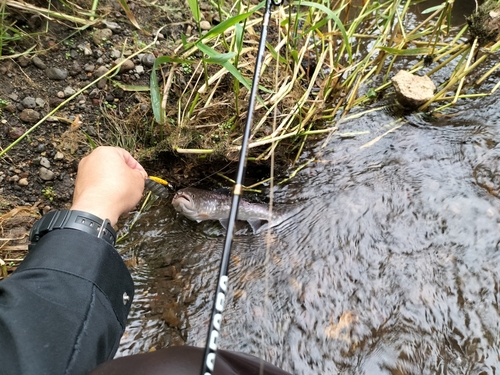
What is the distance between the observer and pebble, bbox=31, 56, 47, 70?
2.60m

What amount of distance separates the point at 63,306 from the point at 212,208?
165 centimetres

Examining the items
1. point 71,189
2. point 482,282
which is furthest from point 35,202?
point 482,282

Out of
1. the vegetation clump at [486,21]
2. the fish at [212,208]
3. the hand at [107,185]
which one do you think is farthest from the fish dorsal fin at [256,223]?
the vegetation clump at [486,21]

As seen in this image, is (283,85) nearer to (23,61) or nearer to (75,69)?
(75,69)

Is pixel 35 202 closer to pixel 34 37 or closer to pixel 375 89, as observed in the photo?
pixel 34 37

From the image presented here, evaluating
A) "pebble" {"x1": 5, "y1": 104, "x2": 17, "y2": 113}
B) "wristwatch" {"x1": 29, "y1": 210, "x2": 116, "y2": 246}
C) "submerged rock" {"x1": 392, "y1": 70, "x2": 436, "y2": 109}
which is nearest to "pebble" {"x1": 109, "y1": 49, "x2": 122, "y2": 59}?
"pebble" {"x1": 5, "y1": 104, "x2": 17, "y2": 113}

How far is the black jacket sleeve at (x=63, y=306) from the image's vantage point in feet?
3.21

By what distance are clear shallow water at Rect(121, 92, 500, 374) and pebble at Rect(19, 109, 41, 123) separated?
1011mm

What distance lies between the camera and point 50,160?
98.5 inches

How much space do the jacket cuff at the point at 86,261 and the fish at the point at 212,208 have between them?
1.28 metres

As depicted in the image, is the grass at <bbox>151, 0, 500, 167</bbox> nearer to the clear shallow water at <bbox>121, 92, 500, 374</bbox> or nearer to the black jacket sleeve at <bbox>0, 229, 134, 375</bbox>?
the clear shallow water at <bbox>121, 92, 500, 374</bbox>

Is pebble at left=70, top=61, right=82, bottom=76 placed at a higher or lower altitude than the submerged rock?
higher

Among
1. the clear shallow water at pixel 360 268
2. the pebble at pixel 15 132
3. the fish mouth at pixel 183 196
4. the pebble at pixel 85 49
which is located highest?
the pebble at pixel 85 49

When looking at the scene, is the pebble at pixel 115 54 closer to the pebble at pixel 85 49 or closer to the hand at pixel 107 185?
the pebble at pixel 85 49
